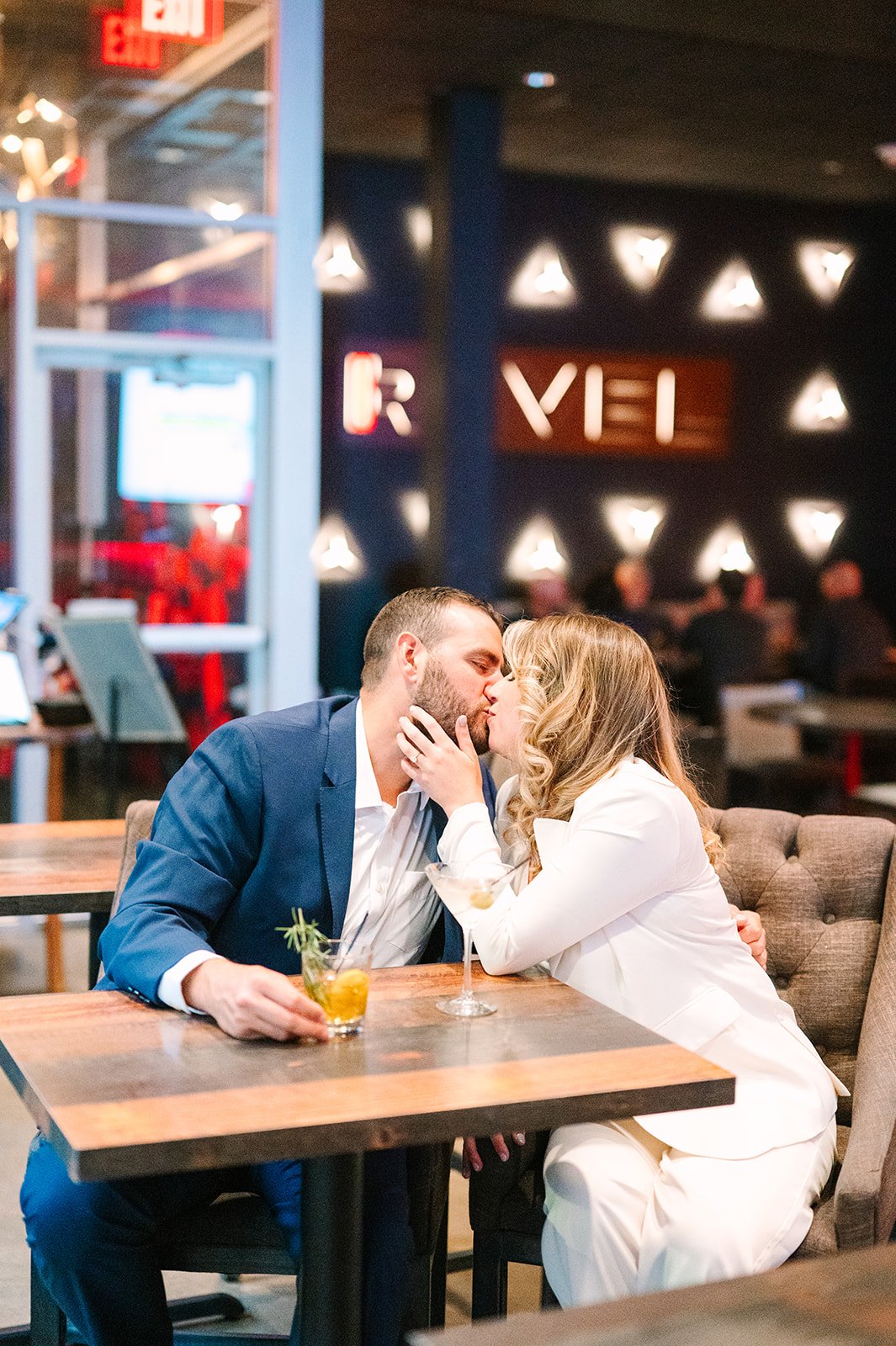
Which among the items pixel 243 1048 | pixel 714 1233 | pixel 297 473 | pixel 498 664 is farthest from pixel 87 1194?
pixel 297 473

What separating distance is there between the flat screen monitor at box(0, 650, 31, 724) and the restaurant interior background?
2.39 ft

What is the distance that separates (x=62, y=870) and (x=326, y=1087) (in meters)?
1.32

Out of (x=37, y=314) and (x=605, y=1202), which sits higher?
(x=37, y=314)

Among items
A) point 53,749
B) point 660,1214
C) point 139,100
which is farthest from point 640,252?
point 660,1214

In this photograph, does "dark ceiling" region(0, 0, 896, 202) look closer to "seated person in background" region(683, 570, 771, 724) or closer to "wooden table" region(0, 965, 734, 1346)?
"seated person in background" region(683, 570, 771, 724)

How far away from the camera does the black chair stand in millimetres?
1996

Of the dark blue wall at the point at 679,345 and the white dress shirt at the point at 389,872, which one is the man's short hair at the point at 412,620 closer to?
the white dress shirt at the point at 389,872

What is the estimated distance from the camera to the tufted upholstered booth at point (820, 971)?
215cm

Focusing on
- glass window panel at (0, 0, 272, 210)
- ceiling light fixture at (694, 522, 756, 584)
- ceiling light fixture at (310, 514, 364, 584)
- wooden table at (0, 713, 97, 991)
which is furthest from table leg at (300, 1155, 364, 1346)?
ceiling light fixture at (694, 522, 756, 584)

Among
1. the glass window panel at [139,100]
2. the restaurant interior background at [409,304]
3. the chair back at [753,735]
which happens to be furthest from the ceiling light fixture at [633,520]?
the glass window panel at [139,100]

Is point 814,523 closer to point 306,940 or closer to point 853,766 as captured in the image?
point 853,766

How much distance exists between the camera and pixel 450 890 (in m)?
2.00

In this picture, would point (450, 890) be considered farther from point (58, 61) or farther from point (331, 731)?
point (58, 61)

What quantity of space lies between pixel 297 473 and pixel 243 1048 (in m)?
4.51
